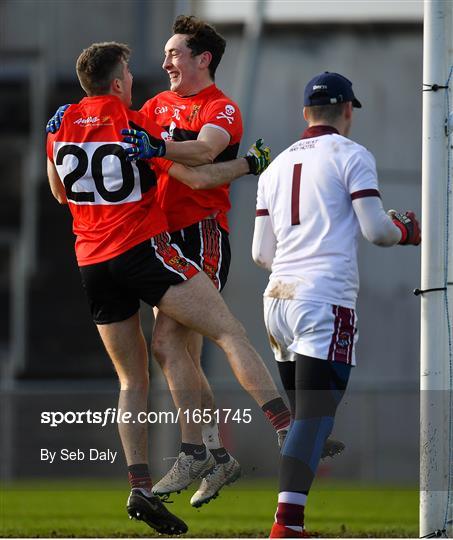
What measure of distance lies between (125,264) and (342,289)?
103cm

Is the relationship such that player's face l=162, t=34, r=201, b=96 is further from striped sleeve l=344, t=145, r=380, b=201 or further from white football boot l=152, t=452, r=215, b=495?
white football boot l=152, t=452, r=215, b=495

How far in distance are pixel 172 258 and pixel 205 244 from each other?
248mm

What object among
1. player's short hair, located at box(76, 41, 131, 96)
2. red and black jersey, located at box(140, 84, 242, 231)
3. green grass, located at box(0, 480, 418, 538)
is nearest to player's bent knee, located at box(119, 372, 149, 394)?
red and black jersey, located at box(140, 84, 242, 231)

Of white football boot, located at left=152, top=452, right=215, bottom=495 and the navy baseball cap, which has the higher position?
the navy baseball cap

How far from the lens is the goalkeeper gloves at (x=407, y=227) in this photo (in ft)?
17.4

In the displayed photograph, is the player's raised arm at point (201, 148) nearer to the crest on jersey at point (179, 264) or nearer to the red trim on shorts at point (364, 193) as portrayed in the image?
the crest on jersey at point (179, 264)

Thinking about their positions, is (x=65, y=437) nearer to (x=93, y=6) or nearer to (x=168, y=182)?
(x=93, y=6)

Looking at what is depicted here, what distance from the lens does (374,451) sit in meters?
15.7

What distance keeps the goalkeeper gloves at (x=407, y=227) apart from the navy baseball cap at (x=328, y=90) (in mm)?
513

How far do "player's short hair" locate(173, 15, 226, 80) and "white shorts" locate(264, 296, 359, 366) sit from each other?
1315 mm

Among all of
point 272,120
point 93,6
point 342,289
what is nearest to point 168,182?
point 342,289

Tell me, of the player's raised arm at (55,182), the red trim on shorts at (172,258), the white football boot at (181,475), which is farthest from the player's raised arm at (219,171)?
the white football boot at (181,475)

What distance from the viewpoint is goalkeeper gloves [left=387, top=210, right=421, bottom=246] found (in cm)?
529

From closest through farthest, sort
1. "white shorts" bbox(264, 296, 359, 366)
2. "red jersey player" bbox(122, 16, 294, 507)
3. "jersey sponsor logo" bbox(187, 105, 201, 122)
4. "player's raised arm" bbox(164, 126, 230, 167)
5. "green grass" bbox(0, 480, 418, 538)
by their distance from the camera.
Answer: "white shorts" bbox(264, 296, 359, 366)
"player's raised arm" bbox(164, 126, 230, 167)
"red jersey player" bbox(122, 16, 294, 507)
"jersey sponsor logo" bbox(187, 105, 201, 122)
"green grass" bbox(0, 480, 418, 538)
